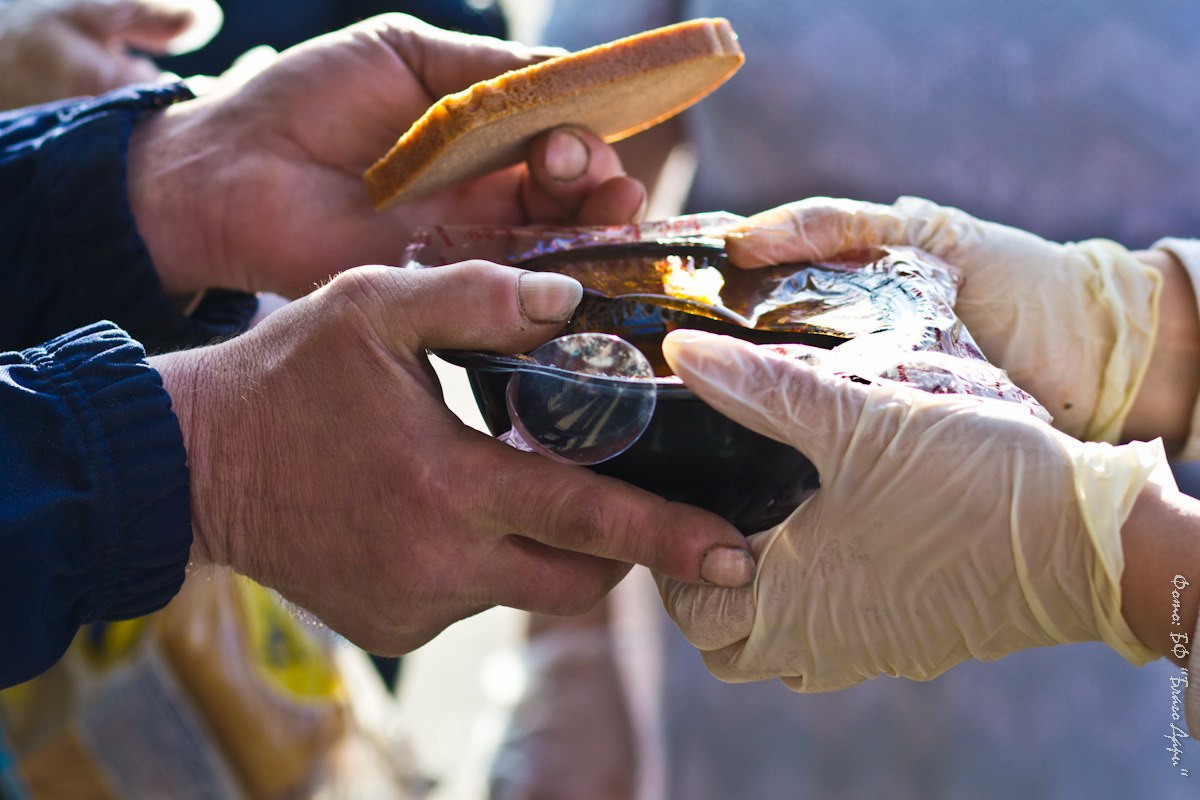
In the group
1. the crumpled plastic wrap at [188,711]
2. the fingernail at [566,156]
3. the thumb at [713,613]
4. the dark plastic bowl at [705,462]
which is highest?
the fingernail at [566,156]

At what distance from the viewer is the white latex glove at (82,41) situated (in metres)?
2.24

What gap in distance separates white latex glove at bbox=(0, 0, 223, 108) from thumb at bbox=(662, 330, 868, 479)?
1.88 meters

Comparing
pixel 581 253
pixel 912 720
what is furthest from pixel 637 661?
pixel 581 253

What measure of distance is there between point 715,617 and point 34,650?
2.42ft

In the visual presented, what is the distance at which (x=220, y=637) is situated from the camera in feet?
7.50

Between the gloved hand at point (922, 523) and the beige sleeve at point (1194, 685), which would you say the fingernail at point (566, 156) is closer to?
the gloved hand at point (922, 523)

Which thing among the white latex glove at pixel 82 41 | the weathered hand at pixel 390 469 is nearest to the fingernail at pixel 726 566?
the weathered hand at pixel 390 469

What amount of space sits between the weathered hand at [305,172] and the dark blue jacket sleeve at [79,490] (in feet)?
1.98

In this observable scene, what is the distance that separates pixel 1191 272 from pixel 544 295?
104 centimetres

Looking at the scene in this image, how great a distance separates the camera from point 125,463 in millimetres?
1000

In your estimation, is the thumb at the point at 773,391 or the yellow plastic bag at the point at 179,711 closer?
the thumb at the point at 773,391

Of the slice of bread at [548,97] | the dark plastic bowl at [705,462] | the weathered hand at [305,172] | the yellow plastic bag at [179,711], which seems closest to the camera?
the dark plastic bowl at [705,462]

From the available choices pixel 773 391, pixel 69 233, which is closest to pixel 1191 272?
pixel 773 391

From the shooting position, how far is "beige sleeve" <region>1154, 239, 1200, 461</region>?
138 cm
